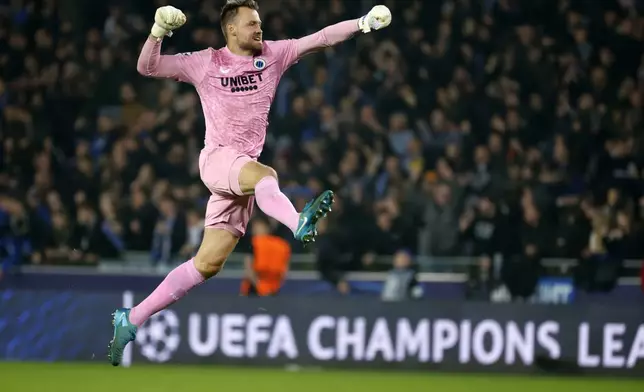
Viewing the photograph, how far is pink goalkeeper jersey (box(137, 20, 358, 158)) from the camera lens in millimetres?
8195

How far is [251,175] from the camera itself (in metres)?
7.91

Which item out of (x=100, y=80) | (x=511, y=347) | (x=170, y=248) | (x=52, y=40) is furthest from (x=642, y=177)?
(x=52, y=40)

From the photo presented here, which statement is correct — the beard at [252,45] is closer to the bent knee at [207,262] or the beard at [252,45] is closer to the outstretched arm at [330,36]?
the outstretched arm at [330,36]

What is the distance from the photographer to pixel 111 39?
1752 cm

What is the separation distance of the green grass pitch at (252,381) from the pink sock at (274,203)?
372 cm

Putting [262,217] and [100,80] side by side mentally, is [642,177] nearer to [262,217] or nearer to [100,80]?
[262,217]

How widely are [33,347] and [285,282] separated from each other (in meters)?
2.95

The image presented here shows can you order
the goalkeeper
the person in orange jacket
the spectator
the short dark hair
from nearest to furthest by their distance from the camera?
the goalkeeper → the short dark hair → the person in orange jacket → the spectator

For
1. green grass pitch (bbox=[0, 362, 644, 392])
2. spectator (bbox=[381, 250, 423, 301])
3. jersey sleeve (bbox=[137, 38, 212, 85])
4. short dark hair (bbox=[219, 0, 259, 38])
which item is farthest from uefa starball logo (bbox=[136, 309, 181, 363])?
short dark hair (bbox=[219, 0, 259, 38])

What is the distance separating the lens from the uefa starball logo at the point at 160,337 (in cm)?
1330

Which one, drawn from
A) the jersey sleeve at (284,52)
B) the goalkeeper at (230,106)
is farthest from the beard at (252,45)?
the jersey sleeve at (284,52)

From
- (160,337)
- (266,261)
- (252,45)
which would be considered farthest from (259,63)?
(160,337)

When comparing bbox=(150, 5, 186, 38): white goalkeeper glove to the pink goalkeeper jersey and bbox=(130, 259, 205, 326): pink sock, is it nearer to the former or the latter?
the pink goalkeeper jersey

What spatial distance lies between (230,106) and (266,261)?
5.63 m
